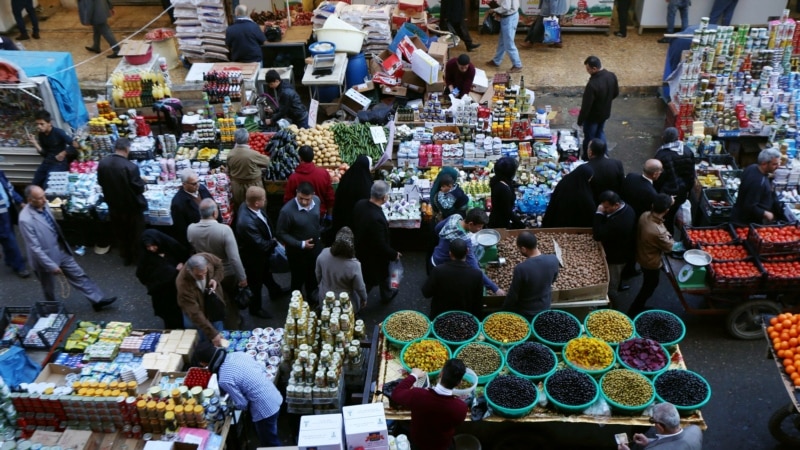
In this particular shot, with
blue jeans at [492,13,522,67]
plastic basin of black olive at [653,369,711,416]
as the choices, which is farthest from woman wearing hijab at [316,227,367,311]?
blue jeans at [492,13,522,67]

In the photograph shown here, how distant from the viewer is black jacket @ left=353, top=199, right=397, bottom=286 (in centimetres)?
748

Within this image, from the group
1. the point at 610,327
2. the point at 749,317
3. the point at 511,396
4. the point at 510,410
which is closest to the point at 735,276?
the point at 749,317

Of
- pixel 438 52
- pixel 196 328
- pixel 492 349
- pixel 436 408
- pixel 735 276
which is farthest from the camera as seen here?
pixel 438 52

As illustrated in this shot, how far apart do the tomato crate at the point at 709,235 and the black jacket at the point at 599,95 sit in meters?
2.88

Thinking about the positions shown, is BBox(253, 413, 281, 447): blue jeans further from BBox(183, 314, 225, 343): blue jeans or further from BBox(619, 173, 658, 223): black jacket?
BBox(619, 173, 658, 223): black jacket

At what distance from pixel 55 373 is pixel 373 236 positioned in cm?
344

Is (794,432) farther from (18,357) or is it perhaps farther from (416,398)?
(18,357)

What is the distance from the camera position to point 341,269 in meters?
6.89

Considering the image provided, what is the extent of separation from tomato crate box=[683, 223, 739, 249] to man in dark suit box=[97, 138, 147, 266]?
667 cm

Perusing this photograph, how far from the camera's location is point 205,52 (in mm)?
13297

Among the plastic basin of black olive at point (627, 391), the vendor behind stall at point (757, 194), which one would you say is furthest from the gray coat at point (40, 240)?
the vendor behind stall at point (757, 194)

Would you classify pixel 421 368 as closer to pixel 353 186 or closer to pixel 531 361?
pixel 531 361

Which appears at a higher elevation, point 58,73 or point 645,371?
point 58,73

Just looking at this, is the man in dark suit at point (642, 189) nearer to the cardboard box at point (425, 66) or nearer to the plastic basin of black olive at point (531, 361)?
the plastic basin of black olive at point (531, 361)
